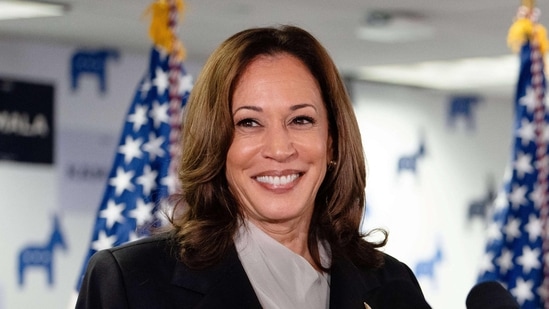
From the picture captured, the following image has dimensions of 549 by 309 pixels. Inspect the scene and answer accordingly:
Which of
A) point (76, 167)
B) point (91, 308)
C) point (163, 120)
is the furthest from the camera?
point (76, 167)

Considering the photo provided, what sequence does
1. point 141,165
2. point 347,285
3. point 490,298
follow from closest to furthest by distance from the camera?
point 490,298 → point 347,285 → point 141,165

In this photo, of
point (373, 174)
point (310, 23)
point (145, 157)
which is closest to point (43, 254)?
point (310, 23)

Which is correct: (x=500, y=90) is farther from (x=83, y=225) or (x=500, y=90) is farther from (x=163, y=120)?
(x=163, y=120)

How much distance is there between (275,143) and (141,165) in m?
2.23

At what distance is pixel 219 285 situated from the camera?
166 cm

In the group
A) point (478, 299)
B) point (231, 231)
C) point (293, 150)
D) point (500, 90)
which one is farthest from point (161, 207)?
point (500, 90)

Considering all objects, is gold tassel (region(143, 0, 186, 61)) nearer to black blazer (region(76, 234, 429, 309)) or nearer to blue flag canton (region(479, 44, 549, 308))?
blue flag canton (region(479, 44, 549, 308))

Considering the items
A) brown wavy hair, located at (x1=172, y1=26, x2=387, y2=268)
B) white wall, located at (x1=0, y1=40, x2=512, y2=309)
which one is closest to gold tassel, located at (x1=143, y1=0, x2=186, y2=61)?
brown wavy hair, located at (x1=172, y1=26, x2=387, y2=268)

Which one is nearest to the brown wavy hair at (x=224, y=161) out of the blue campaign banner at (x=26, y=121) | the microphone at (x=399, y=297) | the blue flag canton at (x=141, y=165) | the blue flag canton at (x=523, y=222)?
the microphone at (x=399, y=297)

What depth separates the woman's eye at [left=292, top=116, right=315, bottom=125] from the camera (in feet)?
5.61

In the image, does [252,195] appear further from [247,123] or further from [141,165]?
[141,165]

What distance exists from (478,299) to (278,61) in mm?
628

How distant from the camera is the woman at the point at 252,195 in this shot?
5.41 ft

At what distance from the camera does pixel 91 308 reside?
158 centimetres
